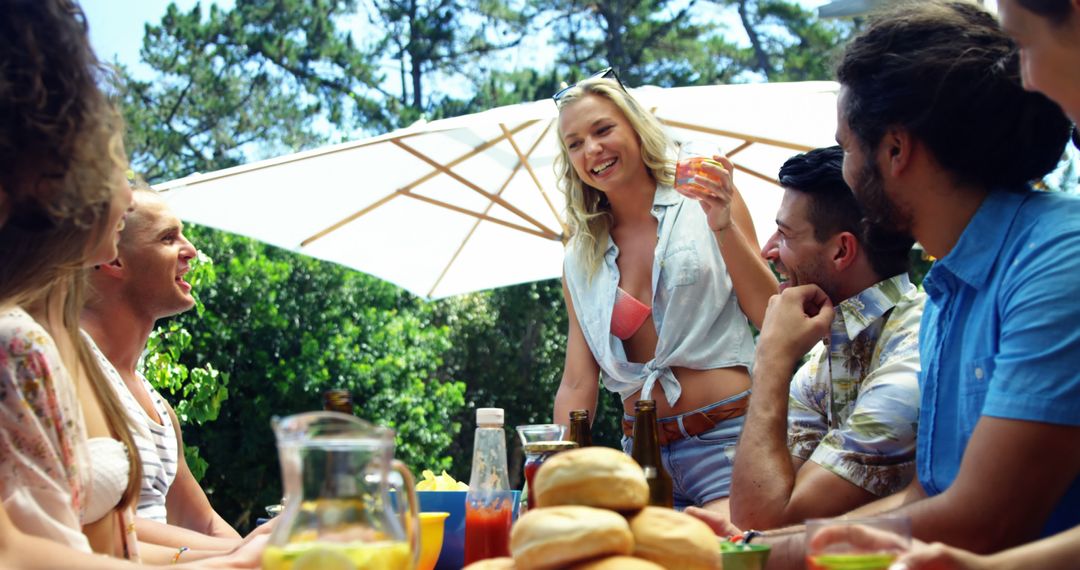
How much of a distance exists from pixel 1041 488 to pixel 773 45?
1087 inches

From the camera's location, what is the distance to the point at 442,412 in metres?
17.0

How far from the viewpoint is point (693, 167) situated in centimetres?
320

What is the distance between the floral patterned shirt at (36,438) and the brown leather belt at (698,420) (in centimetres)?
194

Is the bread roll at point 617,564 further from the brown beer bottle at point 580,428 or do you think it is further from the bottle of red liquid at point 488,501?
the brown beer bottle at point 580,428

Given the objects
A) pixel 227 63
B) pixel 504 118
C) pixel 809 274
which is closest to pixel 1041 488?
pixel 809 274

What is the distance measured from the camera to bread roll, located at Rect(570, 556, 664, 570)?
117cm

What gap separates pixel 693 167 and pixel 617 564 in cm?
216

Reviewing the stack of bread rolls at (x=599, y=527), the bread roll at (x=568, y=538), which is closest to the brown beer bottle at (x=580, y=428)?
the stack of bread rolls at (x=599, y=527)

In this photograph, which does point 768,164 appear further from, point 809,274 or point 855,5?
point 809,274

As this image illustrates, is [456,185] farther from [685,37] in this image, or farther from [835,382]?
[685,37]

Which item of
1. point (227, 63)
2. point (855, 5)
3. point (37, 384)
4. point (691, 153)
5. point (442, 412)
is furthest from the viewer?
point (227, 63)

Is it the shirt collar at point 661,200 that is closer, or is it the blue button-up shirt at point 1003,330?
the blue button-up shirt at point 1003,330

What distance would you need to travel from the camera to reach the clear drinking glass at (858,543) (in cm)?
124

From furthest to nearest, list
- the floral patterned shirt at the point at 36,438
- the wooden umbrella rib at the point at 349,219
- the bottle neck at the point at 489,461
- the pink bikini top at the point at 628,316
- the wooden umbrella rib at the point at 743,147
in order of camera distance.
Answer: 1. the wooden umbrella rib at the point at 349,219
2. the wooden umbrella rib at the point at 743,147
3. the pink bikini top at the point at 628,316
4. the bottle neck at the point at 489,461
5. the floral patterned shirt at the point at 36,438
